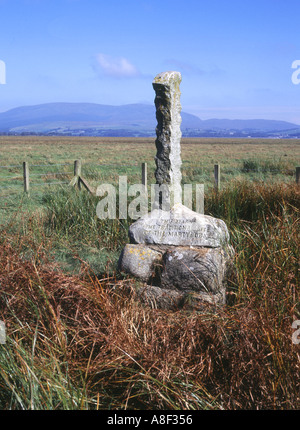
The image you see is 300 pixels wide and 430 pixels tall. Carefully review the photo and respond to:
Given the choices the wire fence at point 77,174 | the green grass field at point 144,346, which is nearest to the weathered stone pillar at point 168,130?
the green grass field at point 144,346

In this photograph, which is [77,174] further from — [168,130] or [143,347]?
[143,347]

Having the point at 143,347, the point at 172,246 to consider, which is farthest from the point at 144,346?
the point at 172,246

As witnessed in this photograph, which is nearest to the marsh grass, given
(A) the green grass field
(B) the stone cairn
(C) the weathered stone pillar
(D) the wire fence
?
(A) the green grass field

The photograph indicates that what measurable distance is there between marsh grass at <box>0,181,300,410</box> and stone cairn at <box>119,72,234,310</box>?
19cm

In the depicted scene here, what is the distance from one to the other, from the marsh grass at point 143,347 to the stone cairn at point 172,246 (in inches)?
7.5

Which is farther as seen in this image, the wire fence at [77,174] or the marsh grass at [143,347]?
the wire fence at [77,174]

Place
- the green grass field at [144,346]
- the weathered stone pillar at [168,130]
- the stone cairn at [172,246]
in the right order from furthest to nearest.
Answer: the weathered stone pillar at [168,130] < the stone cairn at [172,246] < the green grass field at [144,346]

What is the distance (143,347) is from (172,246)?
160cm

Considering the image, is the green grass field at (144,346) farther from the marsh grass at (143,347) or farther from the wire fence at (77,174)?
the wire fence at (77,174)

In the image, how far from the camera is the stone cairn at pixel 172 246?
4312 millimetres

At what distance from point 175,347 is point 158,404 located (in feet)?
1.76

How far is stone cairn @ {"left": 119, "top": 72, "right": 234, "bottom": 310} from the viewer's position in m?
4.31
